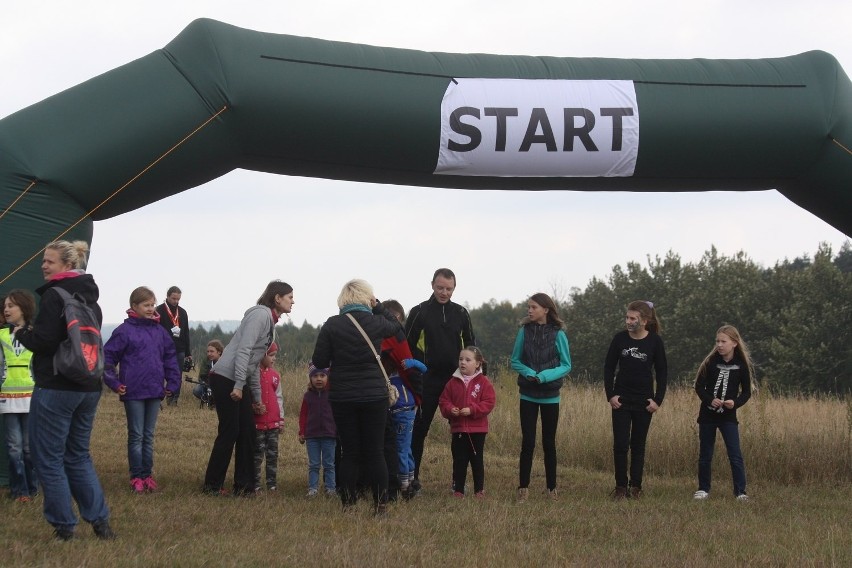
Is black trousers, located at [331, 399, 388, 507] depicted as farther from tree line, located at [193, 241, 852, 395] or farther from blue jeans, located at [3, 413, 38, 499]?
tree line, located at [193, 241, 852, 395]

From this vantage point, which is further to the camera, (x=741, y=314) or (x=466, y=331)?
(x=741, y=314)

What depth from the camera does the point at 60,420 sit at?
6.43 m

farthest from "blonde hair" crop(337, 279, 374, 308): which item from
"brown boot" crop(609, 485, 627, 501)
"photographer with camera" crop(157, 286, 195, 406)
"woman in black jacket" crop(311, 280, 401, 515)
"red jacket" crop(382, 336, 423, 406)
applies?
"photographer with camera" crop(157, 286, 195, 406)

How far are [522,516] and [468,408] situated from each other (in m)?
1.38

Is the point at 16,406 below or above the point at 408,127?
below

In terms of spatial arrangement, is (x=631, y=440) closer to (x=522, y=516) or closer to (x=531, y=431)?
(x=531, y=431)

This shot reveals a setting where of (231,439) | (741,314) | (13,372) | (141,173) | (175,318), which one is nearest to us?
(13,372)

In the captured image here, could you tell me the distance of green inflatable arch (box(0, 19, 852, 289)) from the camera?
8508 millimetres

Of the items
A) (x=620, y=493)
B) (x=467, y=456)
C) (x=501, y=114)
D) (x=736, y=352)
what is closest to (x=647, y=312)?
(x=736, y=352)

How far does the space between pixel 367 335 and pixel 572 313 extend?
73892 millimetres

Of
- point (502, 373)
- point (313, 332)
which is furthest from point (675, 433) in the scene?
point (313, 332)

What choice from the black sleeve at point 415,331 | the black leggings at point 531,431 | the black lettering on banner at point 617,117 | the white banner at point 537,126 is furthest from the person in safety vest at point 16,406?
the black lettering on banner at point 617,117

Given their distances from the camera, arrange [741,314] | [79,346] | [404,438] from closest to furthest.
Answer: [79,346], [404,438], [741,314]

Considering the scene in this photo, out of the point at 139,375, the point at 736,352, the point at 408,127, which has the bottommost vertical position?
the point at 139,375
